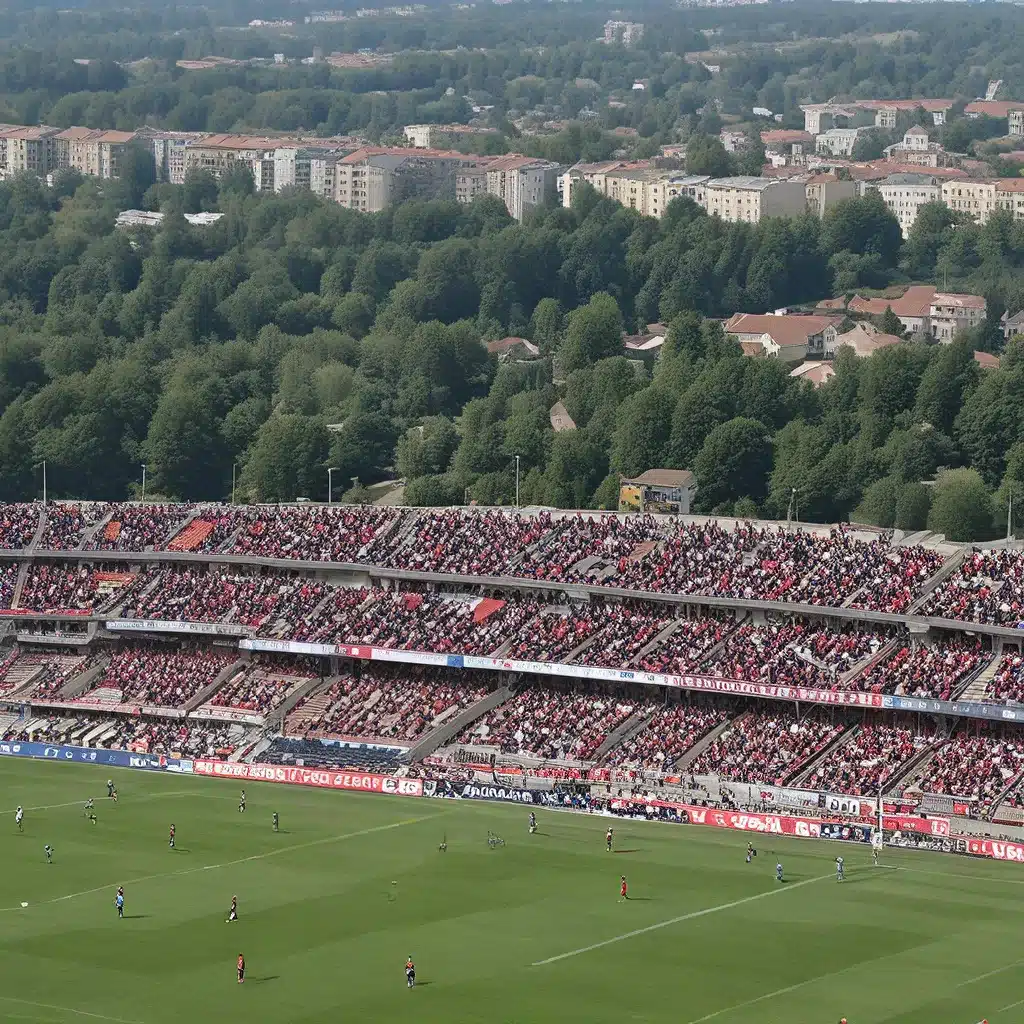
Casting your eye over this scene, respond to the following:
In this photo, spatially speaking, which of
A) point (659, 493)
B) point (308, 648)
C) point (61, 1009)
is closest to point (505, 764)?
point (308, 648)

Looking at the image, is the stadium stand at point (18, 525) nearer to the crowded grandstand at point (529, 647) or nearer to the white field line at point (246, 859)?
the crowded grandstand at point (529, 647)

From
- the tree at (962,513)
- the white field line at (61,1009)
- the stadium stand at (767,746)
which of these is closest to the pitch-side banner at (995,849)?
the stadium stand at (767,746)

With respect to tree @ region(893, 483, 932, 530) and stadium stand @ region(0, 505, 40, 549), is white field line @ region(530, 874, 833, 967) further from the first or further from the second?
tree @ region(893, 483, 932, 530)

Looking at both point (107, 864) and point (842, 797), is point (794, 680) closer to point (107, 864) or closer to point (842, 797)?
point (842, 797)

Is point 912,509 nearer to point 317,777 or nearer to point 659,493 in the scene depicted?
point 659,493

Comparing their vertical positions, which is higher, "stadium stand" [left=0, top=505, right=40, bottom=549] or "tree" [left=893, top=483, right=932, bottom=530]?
"stadium stand" [left=0, top=505, right=40, bottom=549]

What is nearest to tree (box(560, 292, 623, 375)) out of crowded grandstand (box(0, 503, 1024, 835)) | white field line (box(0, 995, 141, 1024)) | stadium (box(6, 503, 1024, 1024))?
crowded grandstand (box(0, 503, 1024, 835))
